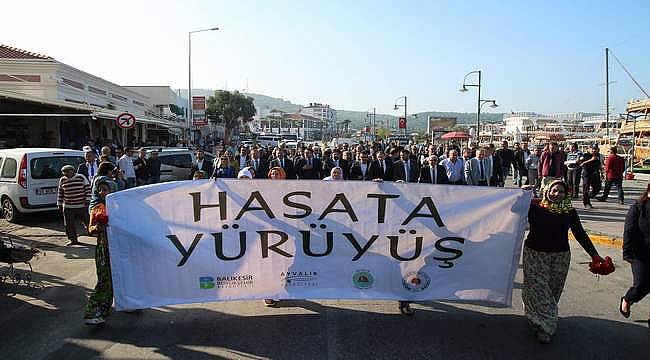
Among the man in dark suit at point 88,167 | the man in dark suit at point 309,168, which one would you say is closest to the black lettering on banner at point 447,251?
the man in dark suit at point 88,167

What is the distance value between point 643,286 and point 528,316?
47.0 inches

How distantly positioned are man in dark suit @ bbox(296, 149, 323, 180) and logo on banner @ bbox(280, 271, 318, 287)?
9.30 metres

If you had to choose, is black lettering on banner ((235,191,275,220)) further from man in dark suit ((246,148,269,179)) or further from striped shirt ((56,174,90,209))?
man in dark suit ((246,148,269,179))

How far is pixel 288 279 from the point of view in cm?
523

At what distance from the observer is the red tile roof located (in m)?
24.1

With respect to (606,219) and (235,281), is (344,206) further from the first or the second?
(606,219)

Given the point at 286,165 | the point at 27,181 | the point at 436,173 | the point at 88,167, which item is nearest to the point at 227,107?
the point at 286,165

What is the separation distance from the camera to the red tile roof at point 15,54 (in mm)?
24125

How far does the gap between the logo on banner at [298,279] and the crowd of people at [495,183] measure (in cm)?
74

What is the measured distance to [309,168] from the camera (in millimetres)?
14695

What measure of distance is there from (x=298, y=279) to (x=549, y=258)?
2533mm

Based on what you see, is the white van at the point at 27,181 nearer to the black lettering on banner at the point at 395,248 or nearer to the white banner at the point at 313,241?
the white banner at the point at 313,241

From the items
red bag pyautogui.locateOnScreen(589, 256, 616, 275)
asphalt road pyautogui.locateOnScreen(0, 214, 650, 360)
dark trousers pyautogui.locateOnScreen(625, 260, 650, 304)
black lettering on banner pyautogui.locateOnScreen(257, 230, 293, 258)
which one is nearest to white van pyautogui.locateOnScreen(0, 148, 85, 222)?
asphalt road pyautogui.locateOnScreen(0, 214, 650, 360)

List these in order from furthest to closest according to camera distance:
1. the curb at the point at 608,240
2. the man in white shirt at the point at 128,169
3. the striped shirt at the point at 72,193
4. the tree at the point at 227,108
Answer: the tree at the point at 227,108 → the man in white shirt at the point at 128,169 → the curb at the point at 608,240 → the striped shirt at the point at 72,193
